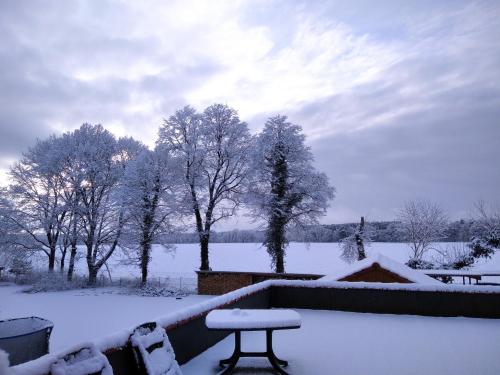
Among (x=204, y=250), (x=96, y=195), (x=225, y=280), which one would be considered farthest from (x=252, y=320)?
(x=96, y=195)

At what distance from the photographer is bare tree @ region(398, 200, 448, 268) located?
1251 inches

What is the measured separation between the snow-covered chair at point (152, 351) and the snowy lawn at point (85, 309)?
24.8 feet

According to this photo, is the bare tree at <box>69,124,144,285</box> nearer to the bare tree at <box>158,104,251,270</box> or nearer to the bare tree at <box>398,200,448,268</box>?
→ the bare tree at <box>158,104,251,270</box>

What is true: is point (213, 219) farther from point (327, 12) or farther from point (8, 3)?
point (8, 3)

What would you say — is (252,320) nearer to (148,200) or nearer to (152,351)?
(152,351)

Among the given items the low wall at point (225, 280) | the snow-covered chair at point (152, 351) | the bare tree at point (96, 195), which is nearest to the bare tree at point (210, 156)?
the low wall at point (225, 280)

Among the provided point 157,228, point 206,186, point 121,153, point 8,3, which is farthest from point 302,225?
point 8,3

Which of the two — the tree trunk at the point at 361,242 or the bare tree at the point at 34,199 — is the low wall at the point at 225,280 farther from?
the bare tree at the point at 34,199

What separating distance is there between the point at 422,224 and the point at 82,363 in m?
33.1

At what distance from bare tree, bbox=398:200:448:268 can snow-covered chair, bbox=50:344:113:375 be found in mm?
31320

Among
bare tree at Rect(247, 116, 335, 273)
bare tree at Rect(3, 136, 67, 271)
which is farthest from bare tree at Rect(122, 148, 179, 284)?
bare tree at Rect(247, 116, 335, 273)

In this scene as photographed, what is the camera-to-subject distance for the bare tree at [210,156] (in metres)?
24.4

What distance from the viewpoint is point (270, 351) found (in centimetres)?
549

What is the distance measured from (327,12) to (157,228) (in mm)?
18288
